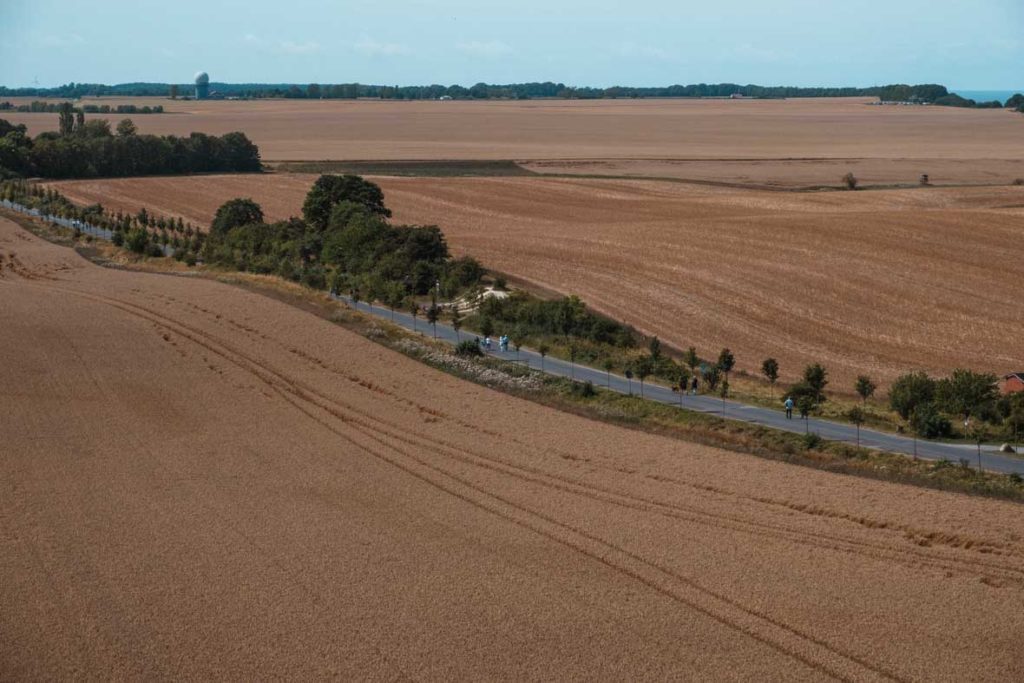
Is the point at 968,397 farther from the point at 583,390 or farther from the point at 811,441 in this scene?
the point at 583,390

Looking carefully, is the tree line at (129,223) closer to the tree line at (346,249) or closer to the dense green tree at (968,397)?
the tree line at (346,249)

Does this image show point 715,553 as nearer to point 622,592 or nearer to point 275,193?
point 622,592

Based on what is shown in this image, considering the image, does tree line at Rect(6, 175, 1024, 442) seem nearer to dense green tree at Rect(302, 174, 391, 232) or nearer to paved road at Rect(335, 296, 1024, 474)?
dense green tree at Rect(302, 174, 391, 232)

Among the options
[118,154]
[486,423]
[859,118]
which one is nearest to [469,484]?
[486,423]

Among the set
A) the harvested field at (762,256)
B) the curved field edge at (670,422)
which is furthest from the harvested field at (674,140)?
the curved field edge at (670,422)

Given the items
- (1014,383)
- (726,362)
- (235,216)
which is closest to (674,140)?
(235,216)
